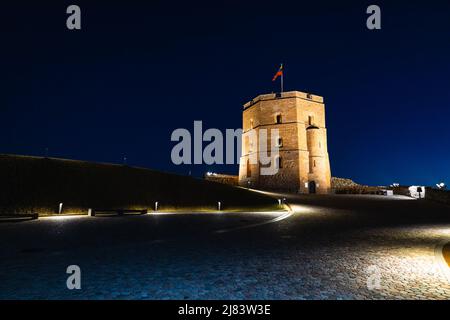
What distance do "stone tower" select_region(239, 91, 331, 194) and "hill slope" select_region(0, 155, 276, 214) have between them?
19.5m

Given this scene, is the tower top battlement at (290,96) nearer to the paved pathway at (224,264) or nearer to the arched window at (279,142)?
the arched window at (279,142)

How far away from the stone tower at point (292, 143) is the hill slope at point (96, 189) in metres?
19.5

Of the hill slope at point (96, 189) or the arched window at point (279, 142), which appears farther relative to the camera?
the arched window at point (279, 142)

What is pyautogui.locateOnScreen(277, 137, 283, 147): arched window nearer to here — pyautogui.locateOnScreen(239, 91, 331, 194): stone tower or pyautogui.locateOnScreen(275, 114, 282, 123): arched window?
pyautogui.locateOnScreen(239, 91, 331, 194): stone tower

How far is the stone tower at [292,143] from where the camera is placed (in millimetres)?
46094

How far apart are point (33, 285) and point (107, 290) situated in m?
1.51

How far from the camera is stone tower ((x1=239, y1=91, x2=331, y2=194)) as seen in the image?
151 feet

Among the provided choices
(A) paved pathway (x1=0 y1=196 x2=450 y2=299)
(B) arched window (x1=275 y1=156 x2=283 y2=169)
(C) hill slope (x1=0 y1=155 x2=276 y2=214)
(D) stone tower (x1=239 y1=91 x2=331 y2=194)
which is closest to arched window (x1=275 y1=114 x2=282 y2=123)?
(D) stone tower (x1=239 y1=91 x2=331 y2=194)

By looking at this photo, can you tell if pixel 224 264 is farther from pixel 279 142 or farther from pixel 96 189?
pixel 279 142

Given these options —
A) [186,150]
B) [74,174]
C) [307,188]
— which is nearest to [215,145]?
[186,150]

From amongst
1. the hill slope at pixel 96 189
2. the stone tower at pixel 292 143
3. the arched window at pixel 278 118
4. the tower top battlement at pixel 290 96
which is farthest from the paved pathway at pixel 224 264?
the tower top battlement at pixel 290 96

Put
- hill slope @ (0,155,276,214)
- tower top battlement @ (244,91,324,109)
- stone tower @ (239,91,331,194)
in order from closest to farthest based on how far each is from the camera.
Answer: hill slope @ (0,155,276,214)
stone tower @ (239,91,331,194)
tower top battlement @ (244,91,324,109)

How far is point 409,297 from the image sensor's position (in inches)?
195

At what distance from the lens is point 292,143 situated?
4631 cm
